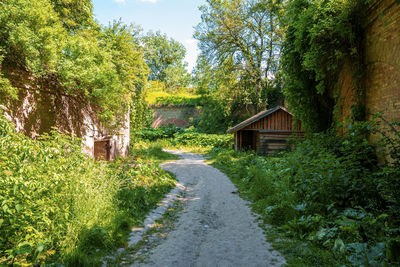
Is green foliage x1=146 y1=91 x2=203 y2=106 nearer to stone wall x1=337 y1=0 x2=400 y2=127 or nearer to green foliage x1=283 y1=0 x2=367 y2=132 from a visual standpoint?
green foliage x1=283 y1=0 x2=367 y2=132

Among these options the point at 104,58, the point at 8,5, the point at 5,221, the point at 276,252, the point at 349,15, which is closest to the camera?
the point at 5,221

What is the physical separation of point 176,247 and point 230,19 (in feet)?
73.0

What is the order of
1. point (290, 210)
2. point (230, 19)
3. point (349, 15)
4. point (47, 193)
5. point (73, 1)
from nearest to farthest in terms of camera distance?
point (47, 193) < point (290, 210) < point (349, 15) < point (73, 1) < point (230, 19)

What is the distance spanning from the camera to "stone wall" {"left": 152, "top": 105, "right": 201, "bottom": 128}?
110 feet

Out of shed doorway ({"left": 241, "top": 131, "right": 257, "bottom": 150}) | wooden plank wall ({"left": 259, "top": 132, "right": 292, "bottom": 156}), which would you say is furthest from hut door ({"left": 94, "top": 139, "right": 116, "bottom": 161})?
shed doorway ({"left": 241, "top": 131, "right": 257, "bottom": 150})

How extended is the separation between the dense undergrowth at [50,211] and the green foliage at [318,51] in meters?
6.80

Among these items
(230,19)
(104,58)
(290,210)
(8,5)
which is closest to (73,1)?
(104,58)

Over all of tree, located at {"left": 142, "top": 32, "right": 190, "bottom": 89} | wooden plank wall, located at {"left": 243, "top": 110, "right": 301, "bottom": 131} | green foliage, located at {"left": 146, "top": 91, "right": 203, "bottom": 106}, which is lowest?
wooden plank wall, located at {"left": 243, "top": 110, "right": 301, "bottom": 131}

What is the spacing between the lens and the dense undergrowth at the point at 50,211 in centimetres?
298

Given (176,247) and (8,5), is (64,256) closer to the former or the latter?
(176,247)

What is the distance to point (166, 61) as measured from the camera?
48750 mm

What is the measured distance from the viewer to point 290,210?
5324 mm

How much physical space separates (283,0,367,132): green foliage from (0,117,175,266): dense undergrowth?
6800 mm

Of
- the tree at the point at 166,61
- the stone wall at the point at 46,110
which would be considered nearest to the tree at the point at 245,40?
the stone wall at the point at 46,110
